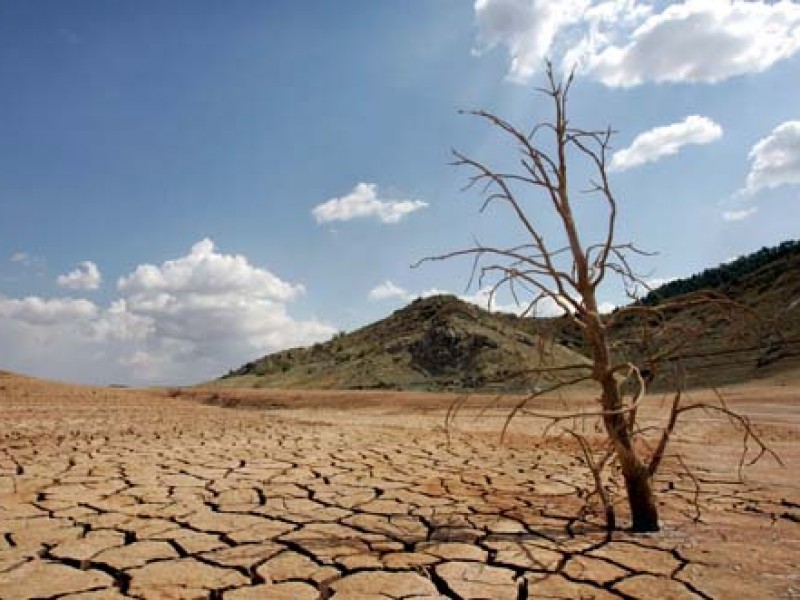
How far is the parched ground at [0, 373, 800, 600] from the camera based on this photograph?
98.4 inches

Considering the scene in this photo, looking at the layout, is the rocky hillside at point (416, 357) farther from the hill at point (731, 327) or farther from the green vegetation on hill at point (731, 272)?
the green vegetation on hill at point (731, 272)

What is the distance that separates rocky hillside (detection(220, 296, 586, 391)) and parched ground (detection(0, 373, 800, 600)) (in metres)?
13.9

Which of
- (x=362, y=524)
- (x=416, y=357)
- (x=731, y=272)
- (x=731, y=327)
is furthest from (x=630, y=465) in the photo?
(x=731, y=272)

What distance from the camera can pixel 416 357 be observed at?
2516 centimetres

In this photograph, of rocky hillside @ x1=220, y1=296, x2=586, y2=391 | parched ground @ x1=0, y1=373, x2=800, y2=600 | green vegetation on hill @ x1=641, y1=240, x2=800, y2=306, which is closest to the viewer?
parched ground @ x1=0, y1=373, x2=800, y2=600

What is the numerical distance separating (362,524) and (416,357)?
21.9 metres

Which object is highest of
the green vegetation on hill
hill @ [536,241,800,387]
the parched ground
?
the green vegetation on hill

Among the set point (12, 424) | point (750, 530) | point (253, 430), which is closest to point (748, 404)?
point (253, 430)

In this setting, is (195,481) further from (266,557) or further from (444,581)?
(444,581)

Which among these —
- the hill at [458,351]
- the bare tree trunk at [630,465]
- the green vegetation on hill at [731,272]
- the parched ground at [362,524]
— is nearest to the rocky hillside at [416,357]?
the hill at [458,351]

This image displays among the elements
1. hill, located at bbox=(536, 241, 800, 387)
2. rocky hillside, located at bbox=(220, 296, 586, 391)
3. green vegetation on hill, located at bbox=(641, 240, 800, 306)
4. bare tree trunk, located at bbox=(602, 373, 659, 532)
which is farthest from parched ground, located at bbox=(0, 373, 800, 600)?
green vegetation on hill, located at bbox=(641, 240, 800, 306)

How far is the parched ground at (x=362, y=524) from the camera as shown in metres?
2.50

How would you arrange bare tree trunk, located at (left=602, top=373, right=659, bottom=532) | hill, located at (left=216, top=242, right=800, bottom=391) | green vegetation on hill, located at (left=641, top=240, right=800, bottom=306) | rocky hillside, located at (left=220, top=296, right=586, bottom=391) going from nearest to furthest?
bare tree trunk, located at (left=602, top=373, right=659, bottom=532) → hill, located at (left=216, top=242, right=800, bottom=391) → rocky hillside, located at (left=220, top=296, right=586, bottom=391) → green vegetation on hill, located at (left=641, top=240, right=800, bottom=306)

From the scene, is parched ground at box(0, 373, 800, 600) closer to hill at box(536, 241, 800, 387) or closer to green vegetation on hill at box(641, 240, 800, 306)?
hill at box(536, 241, 800, 387)
